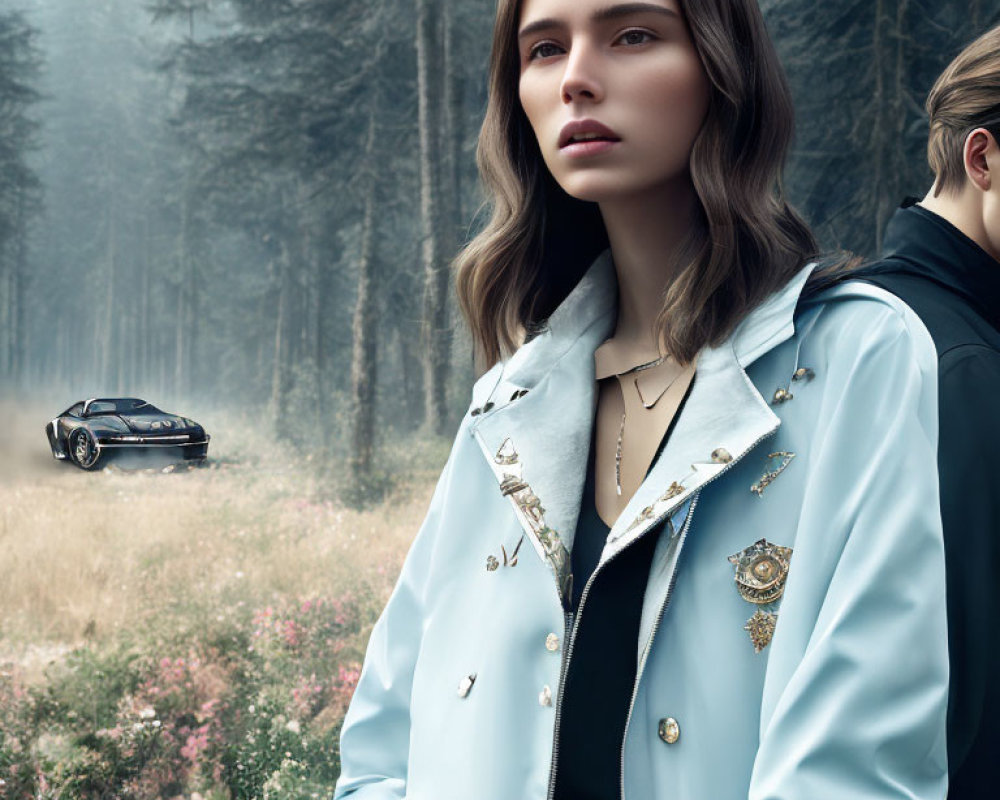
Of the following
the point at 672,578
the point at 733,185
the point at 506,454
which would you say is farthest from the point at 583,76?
the point at 672,578

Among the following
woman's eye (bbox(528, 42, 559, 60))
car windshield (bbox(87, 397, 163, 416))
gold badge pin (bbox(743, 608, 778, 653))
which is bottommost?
gold badge pin (bbox(743, 608, 778, 653))

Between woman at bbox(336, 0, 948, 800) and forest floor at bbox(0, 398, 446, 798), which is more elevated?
woman at bbox(336, 0, 948, 800)

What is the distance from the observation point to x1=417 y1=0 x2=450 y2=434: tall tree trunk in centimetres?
805

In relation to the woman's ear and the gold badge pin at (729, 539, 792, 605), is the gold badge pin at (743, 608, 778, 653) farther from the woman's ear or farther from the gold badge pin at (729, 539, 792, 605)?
the woman's ear

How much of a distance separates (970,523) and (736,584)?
65 cm

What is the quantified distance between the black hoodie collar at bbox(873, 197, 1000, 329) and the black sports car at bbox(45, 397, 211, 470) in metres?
3.10

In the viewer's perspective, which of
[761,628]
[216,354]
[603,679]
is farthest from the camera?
[216,354]

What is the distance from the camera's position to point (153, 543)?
5023 mm

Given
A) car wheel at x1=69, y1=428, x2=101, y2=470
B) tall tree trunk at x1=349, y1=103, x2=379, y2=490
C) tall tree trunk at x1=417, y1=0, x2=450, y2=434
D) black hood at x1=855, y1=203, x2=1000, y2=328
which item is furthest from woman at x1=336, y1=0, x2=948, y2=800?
tall tree trunk at x1=417, y1=0, x2=450, y2=434

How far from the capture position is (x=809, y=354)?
51.9 inches

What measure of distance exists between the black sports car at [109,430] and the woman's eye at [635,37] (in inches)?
126

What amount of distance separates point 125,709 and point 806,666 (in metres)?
4.07

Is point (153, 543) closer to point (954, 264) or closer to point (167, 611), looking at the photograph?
point (167, 611)

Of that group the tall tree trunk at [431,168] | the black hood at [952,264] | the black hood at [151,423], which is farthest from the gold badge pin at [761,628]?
the tall tree trunk at [431,168]
